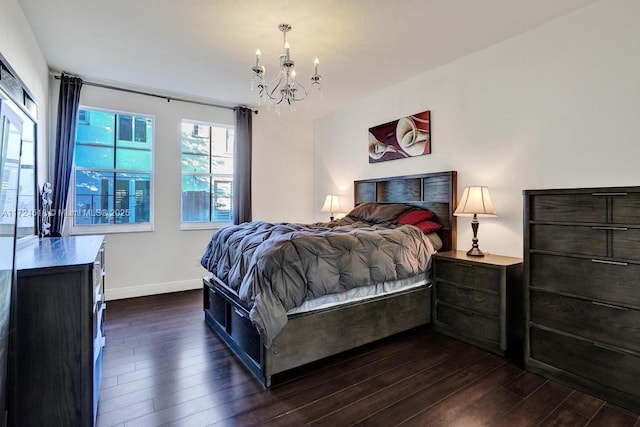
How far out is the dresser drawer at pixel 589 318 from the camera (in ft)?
5.92

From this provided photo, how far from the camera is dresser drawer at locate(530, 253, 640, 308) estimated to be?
71.1 inches

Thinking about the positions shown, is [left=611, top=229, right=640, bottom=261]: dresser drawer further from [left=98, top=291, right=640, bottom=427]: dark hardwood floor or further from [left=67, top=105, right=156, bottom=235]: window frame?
[left=67, top=105, right=156, bottom=235]: window frame

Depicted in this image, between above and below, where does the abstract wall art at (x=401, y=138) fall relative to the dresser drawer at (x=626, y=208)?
above

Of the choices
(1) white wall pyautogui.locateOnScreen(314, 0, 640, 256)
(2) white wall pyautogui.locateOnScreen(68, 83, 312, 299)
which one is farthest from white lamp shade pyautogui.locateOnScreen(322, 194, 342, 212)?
(1) white wall pyautogui.locateOnScreen(314, 0, 640, 256)

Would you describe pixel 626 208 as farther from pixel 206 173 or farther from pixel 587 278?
pixel 206 173

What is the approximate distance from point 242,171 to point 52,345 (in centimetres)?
343

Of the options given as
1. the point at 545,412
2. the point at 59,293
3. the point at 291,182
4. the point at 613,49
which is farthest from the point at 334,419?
the point at 291,182

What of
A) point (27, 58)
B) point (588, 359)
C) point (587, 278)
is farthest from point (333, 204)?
point (27, 58)

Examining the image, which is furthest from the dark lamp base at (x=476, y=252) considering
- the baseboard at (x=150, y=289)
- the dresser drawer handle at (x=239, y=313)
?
the baseboard at (x=150, y=289)

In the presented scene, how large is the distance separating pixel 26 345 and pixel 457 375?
95.1 inches

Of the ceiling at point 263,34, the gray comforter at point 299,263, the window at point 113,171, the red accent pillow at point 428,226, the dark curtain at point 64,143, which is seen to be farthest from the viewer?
the window at point 113,171

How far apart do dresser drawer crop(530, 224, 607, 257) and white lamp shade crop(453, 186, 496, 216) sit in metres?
0.60

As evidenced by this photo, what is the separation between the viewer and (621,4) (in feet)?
7.29

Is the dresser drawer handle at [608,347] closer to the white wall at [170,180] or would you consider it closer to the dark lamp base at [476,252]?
the dark lamp base at [476,252]
